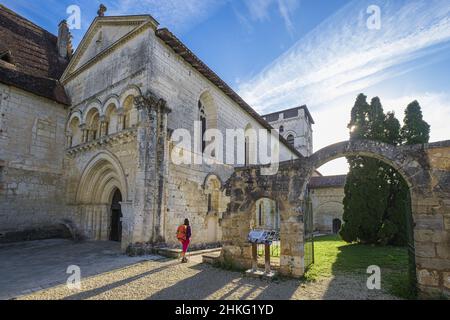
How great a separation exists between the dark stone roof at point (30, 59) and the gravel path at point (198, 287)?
9863 mm

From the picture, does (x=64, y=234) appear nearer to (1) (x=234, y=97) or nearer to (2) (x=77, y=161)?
(2) (x=77, y=161)

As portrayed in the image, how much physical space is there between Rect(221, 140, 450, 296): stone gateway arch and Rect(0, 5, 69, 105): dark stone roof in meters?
10.5

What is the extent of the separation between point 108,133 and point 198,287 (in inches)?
316

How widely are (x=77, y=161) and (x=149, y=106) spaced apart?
5.27 meters

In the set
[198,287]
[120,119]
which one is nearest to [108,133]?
[120,119]

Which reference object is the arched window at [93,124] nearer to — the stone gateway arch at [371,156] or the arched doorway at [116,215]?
the arched doorway at [116,215]

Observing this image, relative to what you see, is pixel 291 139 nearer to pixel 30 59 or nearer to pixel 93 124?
pixel 93 124

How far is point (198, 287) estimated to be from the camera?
524cm

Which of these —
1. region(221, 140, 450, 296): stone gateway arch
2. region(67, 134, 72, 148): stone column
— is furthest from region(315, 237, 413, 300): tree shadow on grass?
region(67, 134, 72, 148): stone column

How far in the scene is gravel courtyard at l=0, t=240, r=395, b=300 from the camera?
15.6ft

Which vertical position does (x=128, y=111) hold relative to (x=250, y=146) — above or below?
above

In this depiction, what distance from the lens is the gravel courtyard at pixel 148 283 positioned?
15.6 ft
